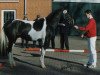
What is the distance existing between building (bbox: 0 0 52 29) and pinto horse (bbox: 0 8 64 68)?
43.3 ft

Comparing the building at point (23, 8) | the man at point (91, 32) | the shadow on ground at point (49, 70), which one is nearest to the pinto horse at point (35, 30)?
the shadow on ground at point (49, 70)

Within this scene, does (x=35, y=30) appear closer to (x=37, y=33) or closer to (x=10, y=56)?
(x=37, y=33)

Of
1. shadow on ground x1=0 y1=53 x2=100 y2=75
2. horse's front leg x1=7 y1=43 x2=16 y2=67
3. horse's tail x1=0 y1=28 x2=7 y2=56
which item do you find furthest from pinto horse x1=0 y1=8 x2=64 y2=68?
shadow on ground x1=0 y1=53 x2=100 y2=75

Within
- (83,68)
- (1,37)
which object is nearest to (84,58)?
(83,68)

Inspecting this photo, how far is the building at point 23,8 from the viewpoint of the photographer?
28.2 m

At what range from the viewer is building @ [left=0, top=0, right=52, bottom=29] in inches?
1110

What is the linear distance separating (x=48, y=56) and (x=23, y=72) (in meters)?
3.92

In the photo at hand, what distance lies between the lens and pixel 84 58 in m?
17.0

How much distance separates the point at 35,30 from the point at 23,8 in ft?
45.4

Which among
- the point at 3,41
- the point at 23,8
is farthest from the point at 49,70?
the point at 23,8

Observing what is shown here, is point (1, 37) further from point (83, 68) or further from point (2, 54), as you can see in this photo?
point (83, 68)

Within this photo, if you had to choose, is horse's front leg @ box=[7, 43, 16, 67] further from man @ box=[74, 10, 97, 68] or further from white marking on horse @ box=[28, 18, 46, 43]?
man @ box=[74, 10, 97, 68]

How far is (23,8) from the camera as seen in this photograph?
93.3ft

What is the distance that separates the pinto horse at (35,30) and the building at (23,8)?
1319cm
